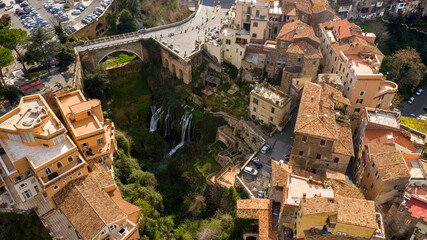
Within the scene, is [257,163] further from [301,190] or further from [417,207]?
[417,207]

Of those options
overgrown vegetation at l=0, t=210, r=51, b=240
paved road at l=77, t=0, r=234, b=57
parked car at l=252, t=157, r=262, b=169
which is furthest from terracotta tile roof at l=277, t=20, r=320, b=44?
overgrown vegetation at l=0, t=210, r=51, b=240

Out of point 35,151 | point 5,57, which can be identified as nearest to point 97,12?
point 5,57

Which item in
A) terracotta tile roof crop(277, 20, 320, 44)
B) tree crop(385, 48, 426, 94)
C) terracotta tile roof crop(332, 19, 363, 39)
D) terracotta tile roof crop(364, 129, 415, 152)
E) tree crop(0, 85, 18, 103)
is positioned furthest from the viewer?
tree crop(385, 48, 426, 94)

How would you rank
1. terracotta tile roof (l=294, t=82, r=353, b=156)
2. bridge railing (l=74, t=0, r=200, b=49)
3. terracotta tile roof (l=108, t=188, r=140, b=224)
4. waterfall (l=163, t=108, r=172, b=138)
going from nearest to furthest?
terracotta tile roof (l=108, t=188, r=140, b=224)
terracotta tile roof (l=294, t=82, r=353, b=156)
waterfall (l=163, t=108, r=172, b=138)
bridge railing (l=74, t=0, r=200, b=49)

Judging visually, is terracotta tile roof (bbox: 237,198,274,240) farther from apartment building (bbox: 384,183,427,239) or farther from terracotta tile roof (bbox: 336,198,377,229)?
apartment building (bbox: 384,183,427,239)

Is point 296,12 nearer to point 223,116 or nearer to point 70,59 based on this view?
point 223,116
